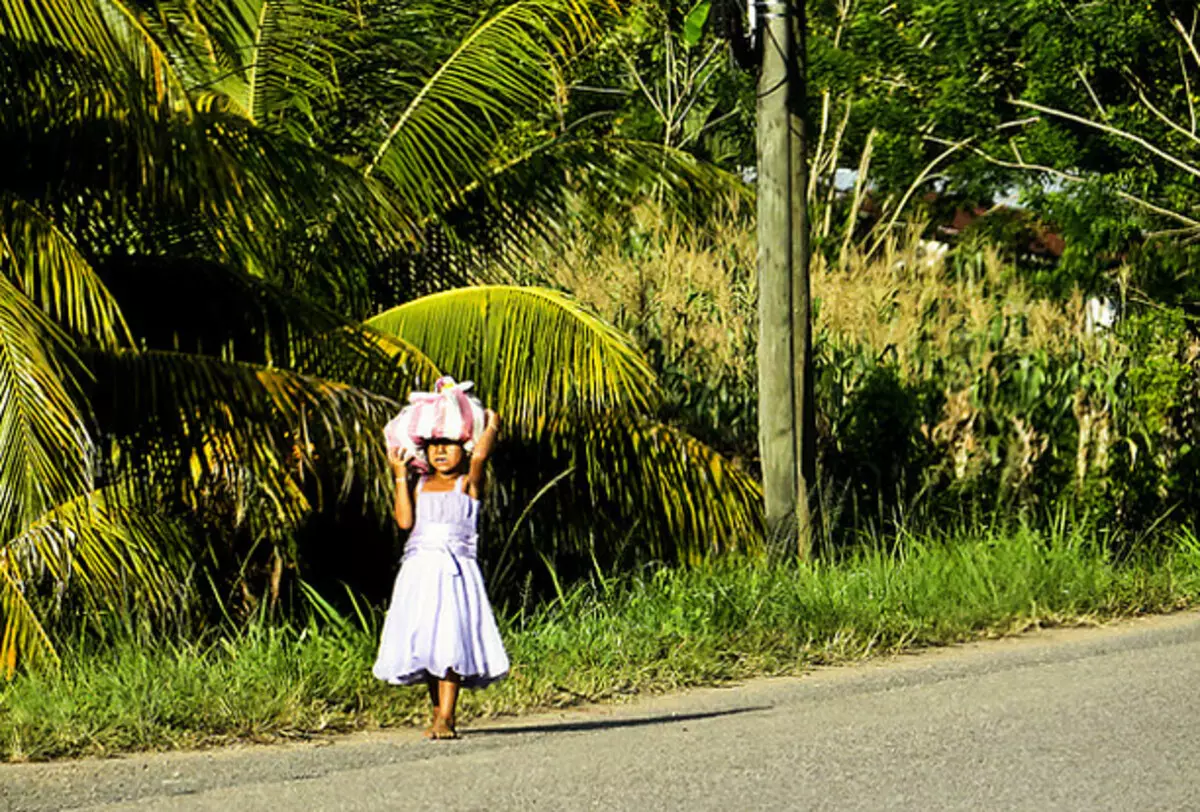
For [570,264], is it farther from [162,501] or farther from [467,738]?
[467,738]

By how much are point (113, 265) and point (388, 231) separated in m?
1.89

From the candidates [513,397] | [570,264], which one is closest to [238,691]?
[513,397]

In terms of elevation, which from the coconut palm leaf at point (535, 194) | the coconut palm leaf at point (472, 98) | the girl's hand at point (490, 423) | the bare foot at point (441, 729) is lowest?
the bare foot at point (441, 729)

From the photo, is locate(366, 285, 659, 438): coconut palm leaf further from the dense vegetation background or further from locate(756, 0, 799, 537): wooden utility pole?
locate(756, 0, 799, 537): wooden utility pole

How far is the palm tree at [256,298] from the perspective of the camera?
30.2 feet

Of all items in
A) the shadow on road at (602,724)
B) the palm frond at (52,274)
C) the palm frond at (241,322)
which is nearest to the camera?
the shadow on road at (602,724)

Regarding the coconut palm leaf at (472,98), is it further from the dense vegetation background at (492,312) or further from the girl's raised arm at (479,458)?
the girl's raised arm at (479,458)

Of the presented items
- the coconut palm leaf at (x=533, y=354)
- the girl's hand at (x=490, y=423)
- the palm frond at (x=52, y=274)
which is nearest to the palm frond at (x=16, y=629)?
the palm frond at (x=52, y=274)

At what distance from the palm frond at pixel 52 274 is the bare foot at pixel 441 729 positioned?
281 cm

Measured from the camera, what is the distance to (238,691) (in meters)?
8.19

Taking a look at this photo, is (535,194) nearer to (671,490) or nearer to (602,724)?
(671,490)

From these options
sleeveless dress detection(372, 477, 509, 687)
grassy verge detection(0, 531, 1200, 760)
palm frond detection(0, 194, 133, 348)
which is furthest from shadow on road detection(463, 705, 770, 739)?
palm frond detection(0, 194, 133, 348)

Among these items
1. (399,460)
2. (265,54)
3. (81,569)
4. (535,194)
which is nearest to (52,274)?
(81,569)

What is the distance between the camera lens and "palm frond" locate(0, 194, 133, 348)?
9.49 meters
